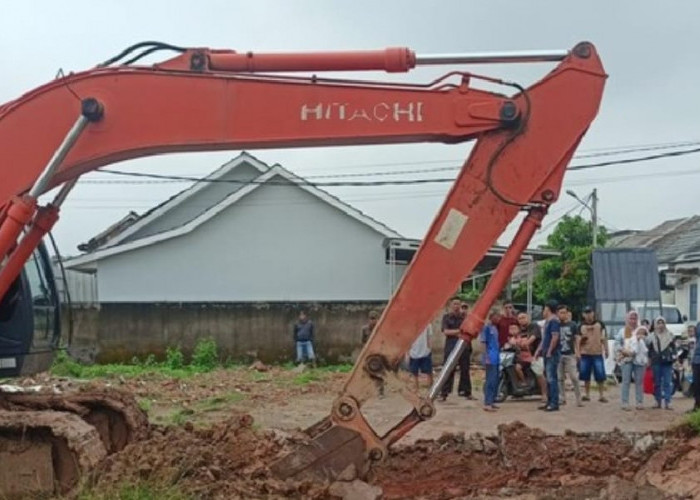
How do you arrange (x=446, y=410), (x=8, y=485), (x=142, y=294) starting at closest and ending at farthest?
1. (x=8, y=485)
2. (x=446, y=410)
3. (x=142, y=294)

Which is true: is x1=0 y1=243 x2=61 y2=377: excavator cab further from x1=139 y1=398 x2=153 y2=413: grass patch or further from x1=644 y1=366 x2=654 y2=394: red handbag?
x1=644 y1=366 x2=654 y2=394: red handbag

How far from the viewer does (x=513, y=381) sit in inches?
640

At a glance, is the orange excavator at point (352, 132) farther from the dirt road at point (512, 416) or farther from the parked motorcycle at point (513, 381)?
the parked motorcycle at point (513, 381)

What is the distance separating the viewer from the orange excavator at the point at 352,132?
720 centimetres

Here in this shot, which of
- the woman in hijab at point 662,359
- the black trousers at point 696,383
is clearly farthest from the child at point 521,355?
the black trousers at point 696,383

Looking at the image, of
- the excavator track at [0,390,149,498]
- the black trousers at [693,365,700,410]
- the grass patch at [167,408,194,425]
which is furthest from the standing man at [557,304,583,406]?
the excavator track at [0,390,149,498]

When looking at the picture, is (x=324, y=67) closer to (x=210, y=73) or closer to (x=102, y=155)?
(x=210, y=73)

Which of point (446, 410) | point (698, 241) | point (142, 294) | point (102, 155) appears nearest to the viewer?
point (102, 155)

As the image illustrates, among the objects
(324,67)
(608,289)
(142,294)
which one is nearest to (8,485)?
(324,67)

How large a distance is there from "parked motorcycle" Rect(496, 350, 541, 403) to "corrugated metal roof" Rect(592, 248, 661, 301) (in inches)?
335

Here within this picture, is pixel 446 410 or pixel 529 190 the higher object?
pixel 529 190

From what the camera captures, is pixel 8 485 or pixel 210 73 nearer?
pixel 210 73

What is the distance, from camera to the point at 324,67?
24.3 ft

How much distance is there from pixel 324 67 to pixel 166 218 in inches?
1078
